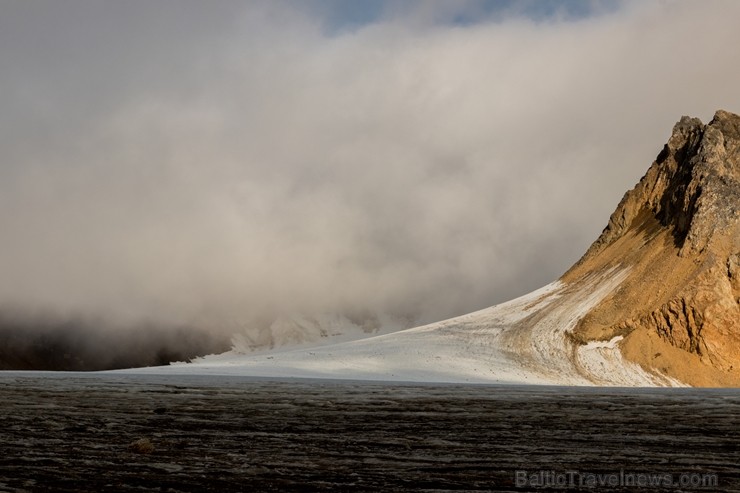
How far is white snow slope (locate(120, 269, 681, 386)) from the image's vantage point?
5284 cm

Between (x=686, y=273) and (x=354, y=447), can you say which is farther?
(x=686, y=273)

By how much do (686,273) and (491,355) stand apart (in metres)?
19.7

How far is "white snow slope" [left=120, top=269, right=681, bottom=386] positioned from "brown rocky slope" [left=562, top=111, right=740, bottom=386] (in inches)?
74.3

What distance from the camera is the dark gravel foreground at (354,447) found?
6277 millimetres

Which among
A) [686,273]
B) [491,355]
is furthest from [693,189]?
[491,355]

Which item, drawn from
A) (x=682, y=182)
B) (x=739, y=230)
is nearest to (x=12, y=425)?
(x=739, y=230)

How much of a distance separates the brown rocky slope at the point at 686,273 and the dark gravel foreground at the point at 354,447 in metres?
51.3

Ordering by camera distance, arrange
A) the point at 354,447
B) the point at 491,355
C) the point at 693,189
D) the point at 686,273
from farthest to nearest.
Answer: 1. the point at 693,189
2. the point at 686,273
3. the point at 491,355
4. the point at 354,447

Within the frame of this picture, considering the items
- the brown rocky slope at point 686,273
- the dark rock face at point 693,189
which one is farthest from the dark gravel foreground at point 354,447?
the dark rock face at point 693,189

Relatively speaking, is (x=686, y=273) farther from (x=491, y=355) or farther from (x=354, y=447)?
(x=354, y=447)

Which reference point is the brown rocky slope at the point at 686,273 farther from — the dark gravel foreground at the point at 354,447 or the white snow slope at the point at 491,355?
the dark gravel foreground at the point at 354,447

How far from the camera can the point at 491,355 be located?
63.2 m

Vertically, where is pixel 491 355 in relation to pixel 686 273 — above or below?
below

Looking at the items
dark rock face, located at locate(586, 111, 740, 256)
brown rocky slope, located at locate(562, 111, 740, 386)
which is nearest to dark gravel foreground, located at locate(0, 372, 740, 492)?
brown rocky slope, located at locate(562, 111, 740, 386)
